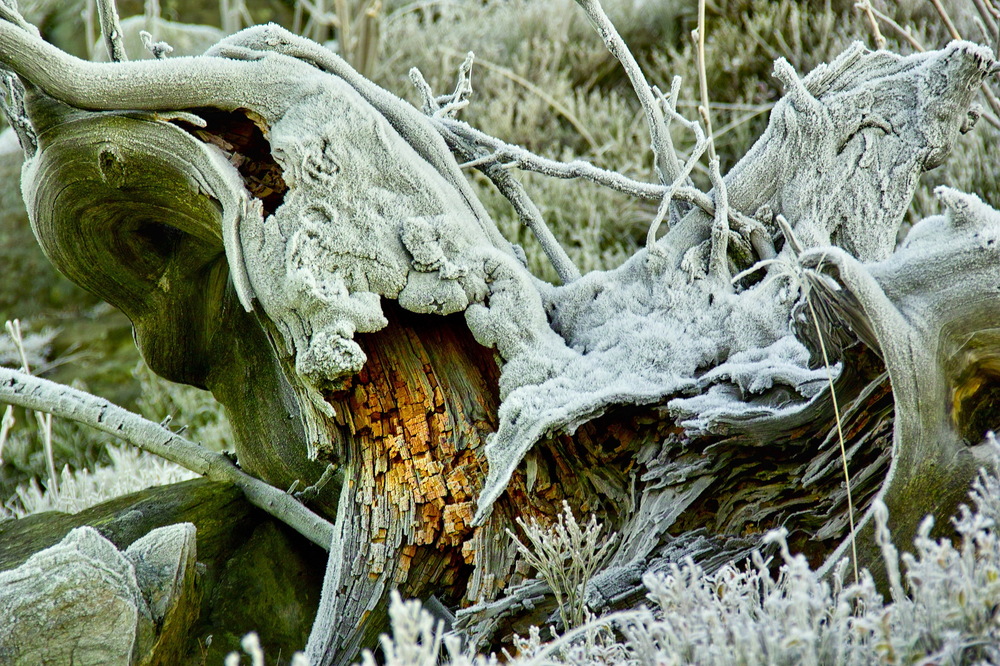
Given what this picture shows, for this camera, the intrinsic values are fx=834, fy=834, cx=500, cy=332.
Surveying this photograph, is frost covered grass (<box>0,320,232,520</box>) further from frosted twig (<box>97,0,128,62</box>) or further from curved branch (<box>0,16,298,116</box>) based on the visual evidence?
curved branch (<box>0,16,298,116</box>)

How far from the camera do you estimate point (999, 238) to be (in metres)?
1.69

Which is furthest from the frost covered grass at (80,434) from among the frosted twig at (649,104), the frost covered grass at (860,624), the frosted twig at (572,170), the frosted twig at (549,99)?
the frost covered grass at (860,624)

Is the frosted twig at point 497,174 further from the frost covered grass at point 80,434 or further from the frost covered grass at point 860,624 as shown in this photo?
the frost covered grass at point 80,434

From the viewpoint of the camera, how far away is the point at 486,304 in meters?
2.45

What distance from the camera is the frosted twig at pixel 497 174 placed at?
2805mm

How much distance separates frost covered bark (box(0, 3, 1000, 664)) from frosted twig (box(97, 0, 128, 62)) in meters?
0.26

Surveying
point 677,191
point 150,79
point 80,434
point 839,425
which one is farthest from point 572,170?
point 80,434

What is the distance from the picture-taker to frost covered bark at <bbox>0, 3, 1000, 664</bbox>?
85.4 inches

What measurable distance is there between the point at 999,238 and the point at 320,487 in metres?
2.32

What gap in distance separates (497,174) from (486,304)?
1.86 feet

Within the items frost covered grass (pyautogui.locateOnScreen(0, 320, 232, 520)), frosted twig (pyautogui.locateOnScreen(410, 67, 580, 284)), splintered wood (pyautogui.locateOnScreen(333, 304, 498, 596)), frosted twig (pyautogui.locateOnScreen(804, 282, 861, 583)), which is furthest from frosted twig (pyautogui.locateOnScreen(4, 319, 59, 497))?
frosted twig (pyautogui.locateOnScreen(804, 282, 861, 583))

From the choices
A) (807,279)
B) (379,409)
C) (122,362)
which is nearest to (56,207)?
(379,409)

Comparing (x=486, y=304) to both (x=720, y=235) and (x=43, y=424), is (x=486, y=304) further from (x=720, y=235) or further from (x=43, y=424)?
(x=43, y=424)

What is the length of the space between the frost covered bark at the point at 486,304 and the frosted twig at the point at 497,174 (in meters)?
0.04
